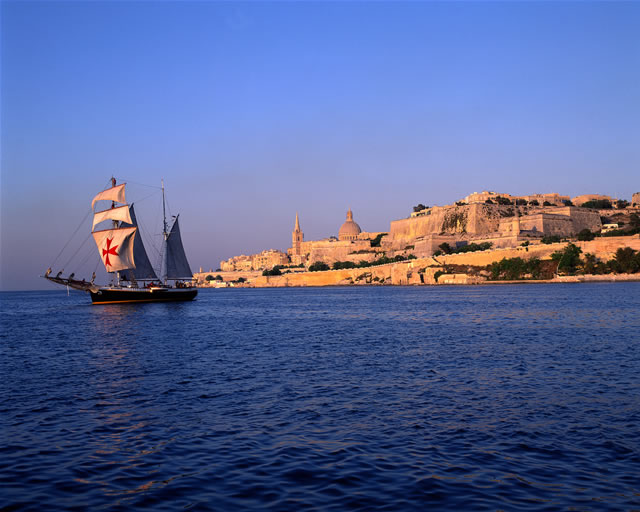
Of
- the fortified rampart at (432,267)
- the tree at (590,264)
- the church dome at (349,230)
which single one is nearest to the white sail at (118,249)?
the fortified rampart at (432,267)

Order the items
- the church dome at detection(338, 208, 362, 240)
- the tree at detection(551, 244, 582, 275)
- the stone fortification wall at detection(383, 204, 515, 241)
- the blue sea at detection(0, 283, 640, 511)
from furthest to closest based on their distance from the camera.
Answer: the church dome at detection(338, 208, 362, 240) < the stone fortification wall at detection(383, 204, 515, 241) < the tree at detection(551, 244, 582, 275) < the blue sea at detection(0, 283, 640, 511)

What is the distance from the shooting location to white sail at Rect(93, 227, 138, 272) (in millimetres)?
49375

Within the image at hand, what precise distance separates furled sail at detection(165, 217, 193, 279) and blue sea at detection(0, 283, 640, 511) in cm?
3925

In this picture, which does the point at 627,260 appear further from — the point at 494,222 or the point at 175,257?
the point at 175,257

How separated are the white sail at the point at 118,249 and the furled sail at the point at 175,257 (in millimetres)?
5086

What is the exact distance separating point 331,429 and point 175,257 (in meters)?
49.6

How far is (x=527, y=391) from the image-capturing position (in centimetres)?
972

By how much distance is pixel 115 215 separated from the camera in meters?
50.3

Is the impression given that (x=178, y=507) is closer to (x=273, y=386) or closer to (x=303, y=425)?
(x=303, y=425)

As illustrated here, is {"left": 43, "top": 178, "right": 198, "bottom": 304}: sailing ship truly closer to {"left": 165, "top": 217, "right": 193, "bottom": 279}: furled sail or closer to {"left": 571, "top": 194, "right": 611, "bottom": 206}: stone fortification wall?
{"left": 165, "top": 217, "right": 193, "bottom": 279}: furled sail

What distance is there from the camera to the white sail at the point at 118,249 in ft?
162

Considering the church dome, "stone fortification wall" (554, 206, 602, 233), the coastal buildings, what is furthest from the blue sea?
the church dome

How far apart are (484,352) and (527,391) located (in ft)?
15.8

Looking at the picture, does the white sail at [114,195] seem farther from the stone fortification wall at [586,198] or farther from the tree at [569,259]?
the stone fortification wall at [586,198]
